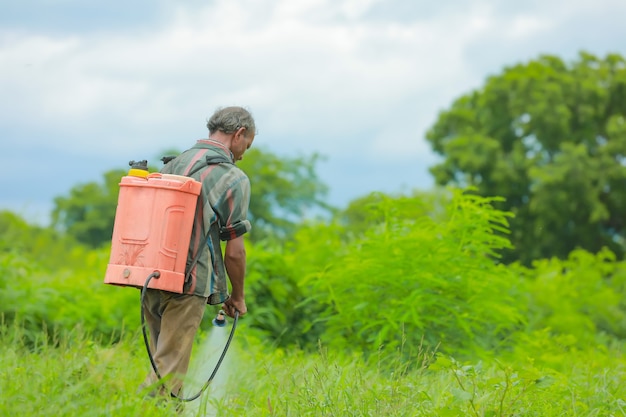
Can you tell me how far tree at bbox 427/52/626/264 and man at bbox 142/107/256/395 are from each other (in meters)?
26.1

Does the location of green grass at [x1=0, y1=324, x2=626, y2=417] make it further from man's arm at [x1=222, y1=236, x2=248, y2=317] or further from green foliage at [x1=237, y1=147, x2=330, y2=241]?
green foliage at [x1=237, y1=147, x2=330, y2=241]

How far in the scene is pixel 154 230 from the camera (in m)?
4.84

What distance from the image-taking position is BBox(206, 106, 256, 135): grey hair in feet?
17.7

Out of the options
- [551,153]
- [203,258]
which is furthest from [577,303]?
[551,153]

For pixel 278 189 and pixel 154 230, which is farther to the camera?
pixel 278 189

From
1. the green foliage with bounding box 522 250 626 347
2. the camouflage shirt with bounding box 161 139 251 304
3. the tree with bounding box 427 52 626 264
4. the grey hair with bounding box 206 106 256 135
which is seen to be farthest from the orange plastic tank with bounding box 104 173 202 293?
the tree with bounding box 427 52 626 264

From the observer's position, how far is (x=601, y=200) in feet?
105

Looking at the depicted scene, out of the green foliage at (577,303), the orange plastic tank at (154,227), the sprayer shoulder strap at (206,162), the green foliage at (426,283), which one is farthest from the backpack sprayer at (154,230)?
the green foliage at (577,303)

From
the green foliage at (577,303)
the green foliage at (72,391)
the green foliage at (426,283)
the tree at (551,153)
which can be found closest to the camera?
the green foliage at (72,391)

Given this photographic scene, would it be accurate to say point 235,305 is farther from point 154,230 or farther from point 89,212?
point 89,212

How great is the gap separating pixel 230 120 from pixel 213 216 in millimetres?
673

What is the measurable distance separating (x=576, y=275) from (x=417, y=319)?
8587 mm

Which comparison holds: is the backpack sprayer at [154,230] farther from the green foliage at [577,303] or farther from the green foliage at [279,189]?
the green foliage at [279,189]

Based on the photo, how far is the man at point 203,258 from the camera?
201 inches
